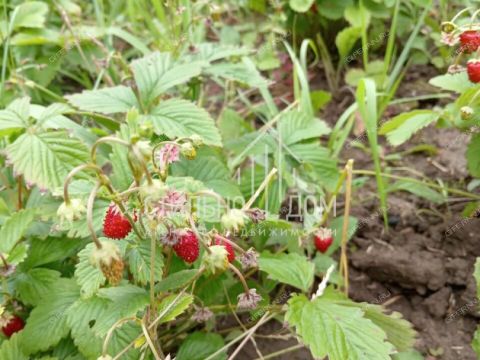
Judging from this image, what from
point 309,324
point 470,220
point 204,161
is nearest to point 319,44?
point 470,220

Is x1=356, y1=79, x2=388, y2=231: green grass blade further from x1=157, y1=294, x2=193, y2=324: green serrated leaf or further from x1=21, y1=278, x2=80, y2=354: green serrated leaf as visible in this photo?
x1=21, y1=278, x2=80, y2=354: green serrated leaf

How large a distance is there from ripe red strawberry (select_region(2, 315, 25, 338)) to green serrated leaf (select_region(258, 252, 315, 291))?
2.02 ft

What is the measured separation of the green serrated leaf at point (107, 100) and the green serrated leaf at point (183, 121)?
3.5 inches

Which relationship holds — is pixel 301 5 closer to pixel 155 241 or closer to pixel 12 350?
pixel 155 241

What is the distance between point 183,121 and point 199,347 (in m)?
0.59

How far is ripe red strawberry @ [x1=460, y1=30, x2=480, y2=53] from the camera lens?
5.13ft

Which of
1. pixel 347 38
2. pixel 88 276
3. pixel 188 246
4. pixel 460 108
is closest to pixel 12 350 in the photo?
pixel 88 276

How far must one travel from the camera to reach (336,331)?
50.2 inches

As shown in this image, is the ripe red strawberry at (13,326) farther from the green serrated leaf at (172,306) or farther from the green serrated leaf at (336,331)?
the green serrated leaf at (336,331)

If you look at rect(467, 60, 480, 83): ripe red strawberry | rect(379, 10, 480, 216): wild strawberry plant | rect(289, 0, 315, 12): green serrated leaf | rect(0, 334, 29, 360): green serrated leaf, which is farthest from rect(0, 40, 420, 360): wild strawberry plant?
rect(289, 0, 315, 12): green serrated leaf

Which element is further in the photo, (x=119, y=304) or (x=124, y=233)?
(x=119, y=304)

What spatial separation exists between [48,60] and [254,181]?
124 centimetres

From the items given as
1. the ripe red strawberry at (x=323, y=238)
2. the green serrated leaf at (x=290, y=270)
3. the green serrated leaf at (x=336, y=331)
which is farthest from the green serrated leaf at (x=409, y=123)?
the green serrated leaf at (x=336, y=331)

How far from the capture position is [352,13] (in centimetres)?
254
